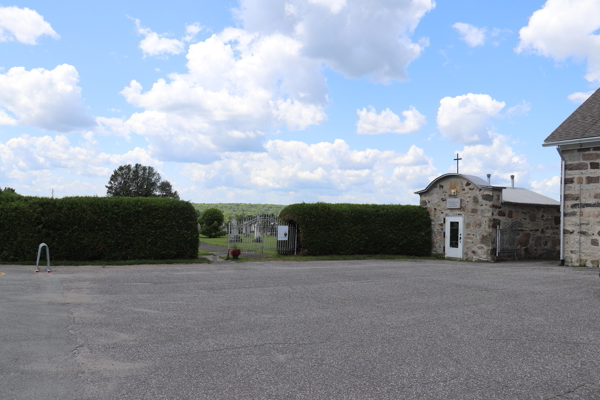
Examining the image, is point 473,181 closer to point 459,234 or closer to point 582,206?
point 459,234

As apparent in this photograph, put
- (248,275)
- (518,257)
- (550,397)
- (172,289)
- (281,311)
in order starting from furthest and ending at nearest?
(518,257) → (248,275) → (172,289) → (281,311) → (550,397)

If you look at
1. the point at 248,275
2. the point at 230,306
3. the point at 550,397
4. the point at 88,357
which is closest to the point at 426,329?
the point at 550,397

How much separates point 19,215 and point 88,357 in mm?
13647

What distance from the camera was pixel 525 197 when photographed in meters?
23.1

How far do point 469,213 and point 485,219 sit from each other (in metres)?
0.87

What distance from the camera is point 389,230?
22.5 meters

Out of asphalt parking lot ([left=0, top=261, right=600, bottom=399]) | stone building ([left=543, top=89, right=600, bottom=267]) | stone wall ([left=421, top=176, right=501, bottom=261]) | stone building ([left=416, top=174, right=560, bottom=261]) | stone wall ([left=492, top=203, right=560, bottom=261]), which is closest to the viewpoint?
asphalt parking lot ([left=0, top=261, right=600, bottom=399])

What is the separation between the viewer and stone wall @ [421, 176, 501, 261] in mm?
20453

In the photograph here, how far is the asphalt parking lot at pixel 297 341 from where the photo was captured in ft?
15.2

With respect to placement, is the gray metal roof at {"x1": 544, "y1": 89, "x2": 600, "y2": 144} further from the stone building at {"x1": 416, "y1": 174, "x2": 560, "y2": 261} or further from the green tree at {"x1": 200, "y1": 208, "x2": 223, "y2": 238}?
the green tree at {"x1": 200, "y1": 208, "x2": 223, "y2": 238}

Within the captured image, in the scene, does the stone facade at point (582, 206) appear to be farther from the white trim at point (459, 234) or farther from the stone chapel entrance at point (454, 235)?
the stone chapel entrance at point (454, 235)

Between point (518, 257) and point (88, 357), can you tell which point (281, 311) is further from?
point (518, 257)

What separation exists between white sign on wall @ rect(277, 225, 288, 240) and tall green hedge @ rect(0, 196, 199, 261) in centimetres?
403

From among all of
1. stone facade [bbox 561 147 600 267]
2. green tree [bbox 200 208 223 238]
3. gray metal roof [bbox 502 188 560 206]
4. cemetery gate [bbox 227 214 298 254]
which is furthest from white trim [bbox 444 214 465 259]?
green tree [bbox 200 208 223 238]
